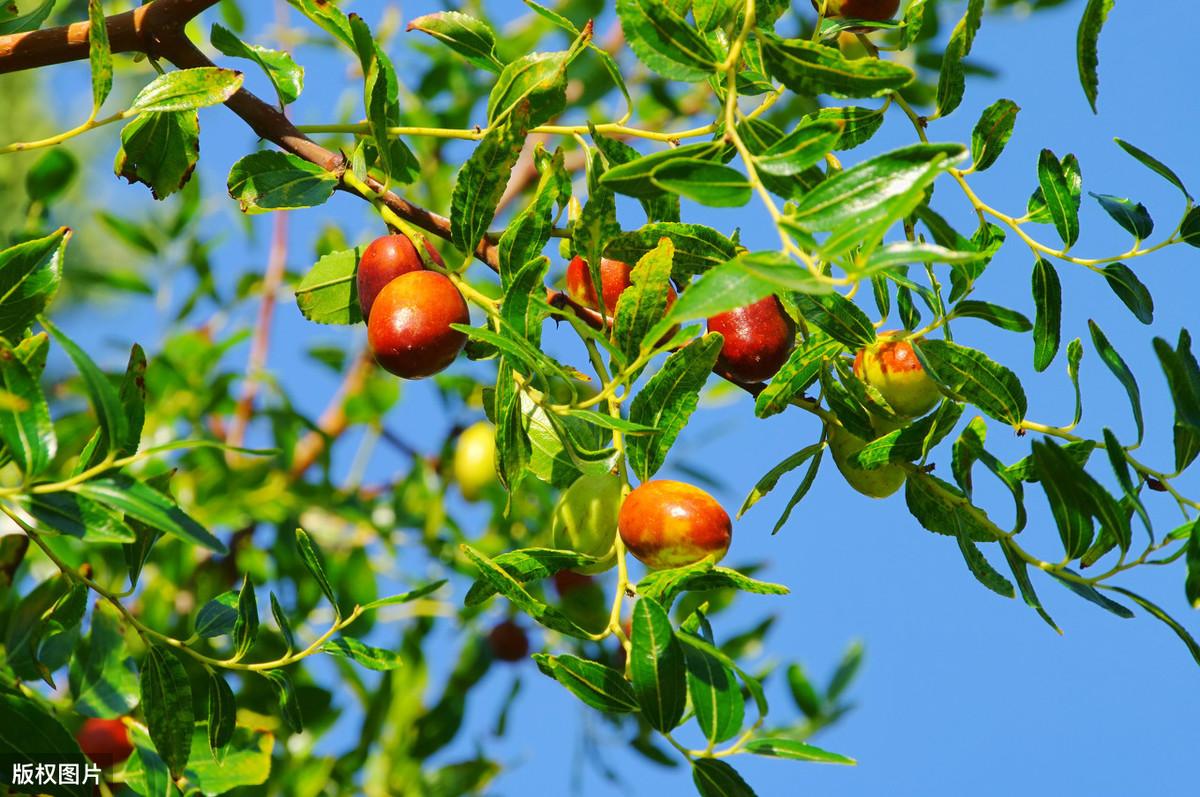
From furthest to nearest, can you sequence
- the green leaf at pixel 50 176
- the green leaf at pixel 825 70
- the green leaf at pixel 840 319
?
the green leaf at pixel 50 176 → the green leaf at pixel 840 319 → the green leaf at pixel 825 70

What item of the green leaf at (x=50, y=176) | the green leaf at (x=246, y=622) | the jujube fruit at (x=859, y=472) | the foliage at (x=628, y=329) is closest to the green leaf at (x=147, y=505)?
the foliage at (x=628, y=329)

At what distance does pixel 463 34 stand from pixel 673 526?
22.4 inches

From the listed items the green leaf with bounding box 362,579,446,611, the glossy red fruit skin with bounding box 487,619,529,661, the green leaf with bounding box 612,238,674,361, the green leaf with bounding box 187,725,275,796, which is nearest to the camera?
the green leaf with bounding box 612,238,674,361

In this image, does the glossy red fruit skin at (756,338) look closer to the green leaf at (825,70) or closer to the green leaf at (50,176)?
the green leaf at (825,70)

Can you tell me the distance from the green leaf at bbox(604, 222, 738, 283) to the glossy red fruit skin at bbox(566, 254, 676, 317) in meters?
0.03

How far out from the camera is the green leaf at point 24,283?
102cm

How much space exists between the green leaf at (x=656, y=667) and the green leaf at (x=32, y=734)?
0.49 metres

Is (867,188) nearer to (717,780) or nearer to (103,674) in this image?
(717,780)

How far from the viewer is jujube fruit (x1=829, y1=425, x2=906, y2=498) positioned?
122 centimetres

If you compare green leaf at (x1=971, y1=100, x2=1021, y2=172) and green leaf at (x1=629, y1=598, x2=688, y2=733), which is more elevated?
green leaf at (x1=971, y1=100, x2=1021, y2=172)

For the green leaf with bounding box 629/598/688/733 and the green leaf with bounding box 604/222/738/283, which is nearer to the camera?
the green leaf with bounding box 629/598/688/733

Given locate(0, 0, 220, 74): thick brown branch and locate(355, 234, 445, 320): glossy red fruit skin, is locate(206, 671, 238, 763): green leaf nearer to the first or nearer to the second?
locate(355, 234, 445, 320): glossy red fruit skin

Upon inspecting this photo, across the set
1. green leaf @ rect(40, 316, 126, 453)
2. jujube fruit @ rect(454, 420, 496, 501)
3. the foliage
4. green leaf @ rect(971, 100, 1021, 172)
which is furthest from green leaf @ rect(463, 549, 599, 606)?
jujube fruit @ rect(454, 420, 496, 501)

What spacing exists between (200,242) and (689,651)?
198cm
